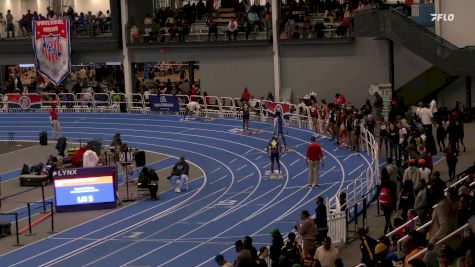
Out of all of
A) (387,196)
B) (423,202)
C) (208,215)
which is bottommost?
(208,215)

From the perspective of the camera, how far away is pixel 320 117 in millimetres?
46125

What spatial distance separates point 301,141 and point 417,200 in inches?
851

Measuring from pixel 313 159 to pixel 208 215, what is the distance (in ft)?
12.7

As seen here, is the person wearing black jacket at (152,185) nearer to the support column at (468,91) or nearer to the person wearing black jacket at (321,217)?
the person wearing black jacket at (321,217)

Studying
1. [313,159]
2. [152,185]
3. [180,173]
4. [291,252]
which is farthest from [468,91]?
[291,252]

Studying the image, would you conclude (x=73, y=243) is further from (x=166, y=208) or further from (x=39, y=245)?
(x=166, y=208)

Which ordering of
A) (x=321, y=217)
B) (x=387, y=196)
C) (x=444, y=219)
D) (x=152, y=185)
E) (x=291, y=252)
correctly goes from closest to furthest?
1. (x=444, y=219)
2. (x=291, y=252)
3. (x=321, y=217)
4. (x=387, y=196)
5. (x=152, y=185)

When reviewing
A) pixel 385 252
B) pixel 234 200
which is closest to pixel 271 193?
pixel 234 200

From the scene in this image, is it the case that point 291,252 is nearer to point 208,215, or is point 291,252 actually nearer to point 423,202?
point 423,202

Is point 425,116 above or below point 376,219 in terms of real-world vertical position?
above

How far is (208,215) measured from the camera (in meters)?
33.1

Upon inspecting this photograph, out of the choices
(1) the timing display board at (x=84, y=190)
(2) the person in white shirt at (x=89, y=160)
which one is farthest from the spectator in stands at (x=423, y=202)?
(2) the person in white shirt at (x=89, y=160)

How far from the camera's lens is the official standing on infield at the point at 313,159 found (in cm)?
3459

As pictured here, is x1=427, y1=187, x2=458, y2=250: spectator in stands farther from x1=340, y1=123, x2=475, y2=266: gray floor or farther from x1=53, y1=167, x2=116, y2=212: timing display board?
x1=53, y1=167, x2=116, y2=212: timing display board
